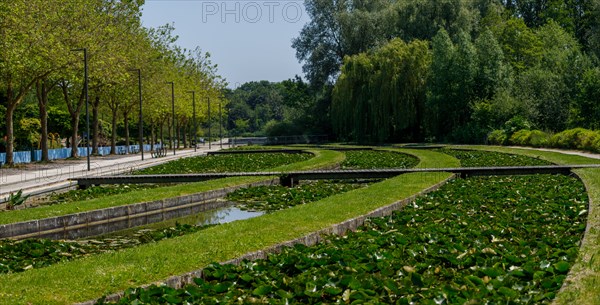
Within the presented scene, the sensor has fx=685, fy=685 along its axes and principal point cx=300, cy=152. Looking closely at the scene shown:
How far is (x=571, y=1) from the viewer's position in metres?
76.2

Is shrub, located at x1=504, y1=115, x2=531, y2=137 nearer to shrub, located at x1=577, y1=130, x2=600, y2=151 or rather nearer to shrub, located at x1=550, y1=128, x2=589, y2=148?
shrub, located at x1=550, y1=128, x2=589, y2=148

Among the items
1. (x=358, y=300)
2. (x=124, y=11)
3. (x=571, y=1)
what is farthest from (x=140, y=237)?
(x=571, y=1)

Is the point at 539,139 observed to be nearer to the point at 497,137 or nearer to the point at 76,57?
the point at 497,137

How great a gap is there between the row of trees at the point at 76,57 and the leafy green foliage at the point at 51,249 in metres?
20.5

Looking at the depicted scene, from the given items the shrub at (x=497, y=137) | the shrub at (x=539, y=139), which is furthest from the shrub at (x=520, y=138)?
the shrub at (x=497, y=137)

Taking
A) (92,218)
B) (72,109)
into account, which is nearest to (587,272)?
(92,218)

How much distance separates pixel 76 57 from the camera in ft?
117

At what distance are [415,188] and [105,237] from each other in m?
7.98

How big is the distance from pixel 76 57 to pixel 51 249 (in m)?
26.9

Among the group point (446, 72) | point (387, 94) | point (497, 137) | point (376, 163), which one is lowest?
point (376, 163)

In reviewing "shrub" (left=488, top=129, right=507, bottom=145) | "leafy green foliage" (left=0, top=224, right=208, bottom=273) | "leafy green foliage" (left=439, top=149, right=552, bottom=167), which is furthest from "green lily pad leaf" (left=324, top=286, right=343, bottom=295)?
"shrub" (left=488, top=129, right=507, bottom=145)

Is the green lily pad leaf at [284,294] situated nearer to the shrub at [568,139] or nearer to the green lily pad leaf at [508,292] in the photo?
the green lily pad leaf at [508,292]

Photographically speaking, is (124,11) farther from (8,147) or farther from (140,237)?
(140,237)

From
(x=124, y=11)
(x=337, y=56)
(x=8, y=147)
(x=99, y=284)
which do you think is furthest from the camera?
(x=337, y=56)
